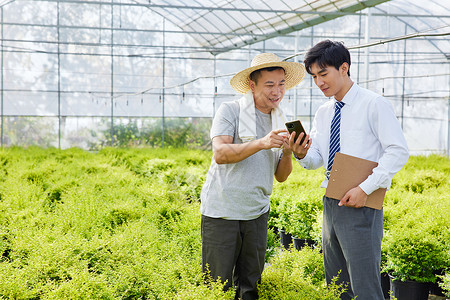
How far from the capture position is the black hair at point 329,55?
1993mm

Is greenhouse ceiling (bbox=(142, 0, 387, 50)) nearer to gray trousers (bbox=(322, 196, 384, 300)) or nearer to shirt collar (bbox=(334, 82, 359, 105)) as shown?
shirt collar (bbox=(334, 82, 359, 105))

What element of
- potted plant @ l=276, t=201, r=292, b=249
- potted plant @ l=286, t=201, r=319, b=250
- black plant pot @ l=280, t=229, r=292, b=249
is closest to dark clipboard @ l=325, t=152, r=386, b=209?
potted plant @ l=286, t=201, r=319, b=250

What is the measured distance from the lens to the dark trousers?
220cm

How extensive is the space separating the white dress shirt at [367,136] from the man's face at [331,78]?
50 millimetres

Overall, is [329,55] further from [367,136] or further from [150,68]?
[150,68]

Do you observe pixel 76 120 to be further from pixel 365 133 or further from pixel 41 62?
pixel 365 133

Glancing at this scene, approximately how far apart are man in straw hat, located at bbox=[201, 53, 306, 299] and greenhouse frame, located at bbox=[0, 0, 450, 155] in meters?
11.1

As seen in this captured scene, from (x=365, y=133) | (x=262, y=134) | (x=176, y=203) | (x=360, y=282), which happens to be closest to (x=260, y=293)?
(x=360, y=282)

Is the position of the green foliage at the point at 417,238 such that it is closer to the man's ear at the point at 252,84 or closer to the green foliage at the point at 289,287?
the green foliage at the point at 289,287

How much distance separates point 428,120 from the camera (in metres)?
16.0

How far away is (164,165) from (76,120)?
25.2ft

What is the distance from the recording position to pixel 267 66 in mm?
2219

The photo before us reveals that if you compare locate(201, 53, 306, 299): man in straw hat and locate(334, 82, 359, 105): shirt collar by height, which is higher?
locate(334, 82, 359, 105): shirt collar

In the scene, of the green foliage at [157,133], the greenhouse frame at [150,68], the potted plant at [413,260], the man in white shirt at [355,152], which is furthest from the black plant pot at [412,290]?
the green foliage at [157,133]
